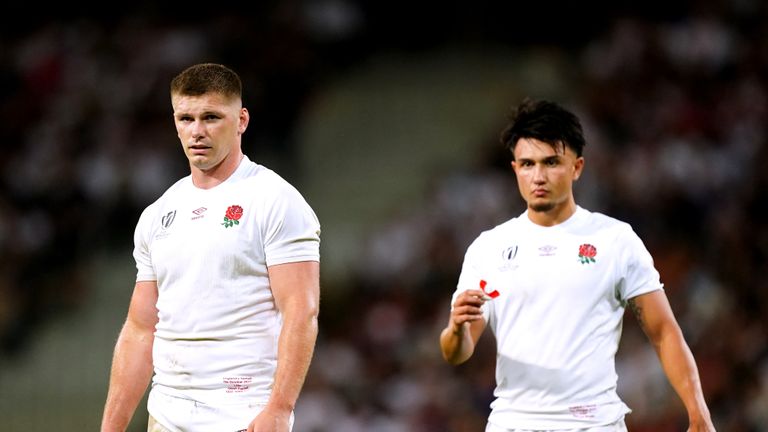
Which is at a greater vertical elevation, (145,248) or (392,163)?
(392,163)

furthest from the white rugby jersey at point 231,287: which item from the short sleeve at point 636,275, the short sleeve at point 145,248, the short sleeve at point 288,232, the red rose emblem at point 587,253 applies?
the short sleeve at point 636,275

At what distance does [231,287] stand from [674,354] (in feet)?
6.56

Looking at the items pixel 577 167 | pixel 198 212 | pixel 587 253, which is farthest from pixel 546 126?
pixel 198 212

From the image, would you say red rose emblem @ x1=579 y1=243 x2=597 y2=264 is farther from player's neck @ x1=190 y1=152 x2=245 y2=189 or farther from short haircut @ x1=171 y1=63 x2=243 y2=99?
short haircut @ x1=171 y1=63 x2=243 y2=99

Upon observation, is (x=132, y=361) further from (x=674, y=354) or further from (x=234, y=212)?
(x=674, y=354)

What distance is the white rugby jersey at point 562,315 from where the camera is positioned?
17.8 feet

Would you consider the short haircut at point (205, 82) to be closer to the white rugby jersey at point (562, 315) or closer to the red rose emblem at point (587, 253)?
the white rugby jersey at point (562, 315)

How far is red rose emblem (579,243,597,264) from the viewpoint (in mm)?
5578

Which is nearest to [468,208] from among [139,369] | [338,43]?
[338,43]

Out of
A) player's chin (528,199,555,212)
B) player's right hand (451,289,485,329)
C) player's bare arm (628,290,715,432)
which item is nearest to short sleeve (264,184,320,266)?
player's right hand (451,289,485,329)

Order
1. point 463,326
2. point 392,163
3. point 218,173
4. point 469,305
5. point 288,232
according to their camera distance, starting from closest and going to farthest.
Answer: point 288,232 < point 218,173 < point 469,305 < point 463,326 < point 392,163

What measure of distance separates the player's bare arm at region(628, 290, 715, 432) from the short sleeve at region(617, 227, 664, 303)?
31mm

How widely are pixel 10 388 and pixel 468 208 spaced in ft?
15.1

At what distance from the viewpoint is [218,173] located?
15.8ft
